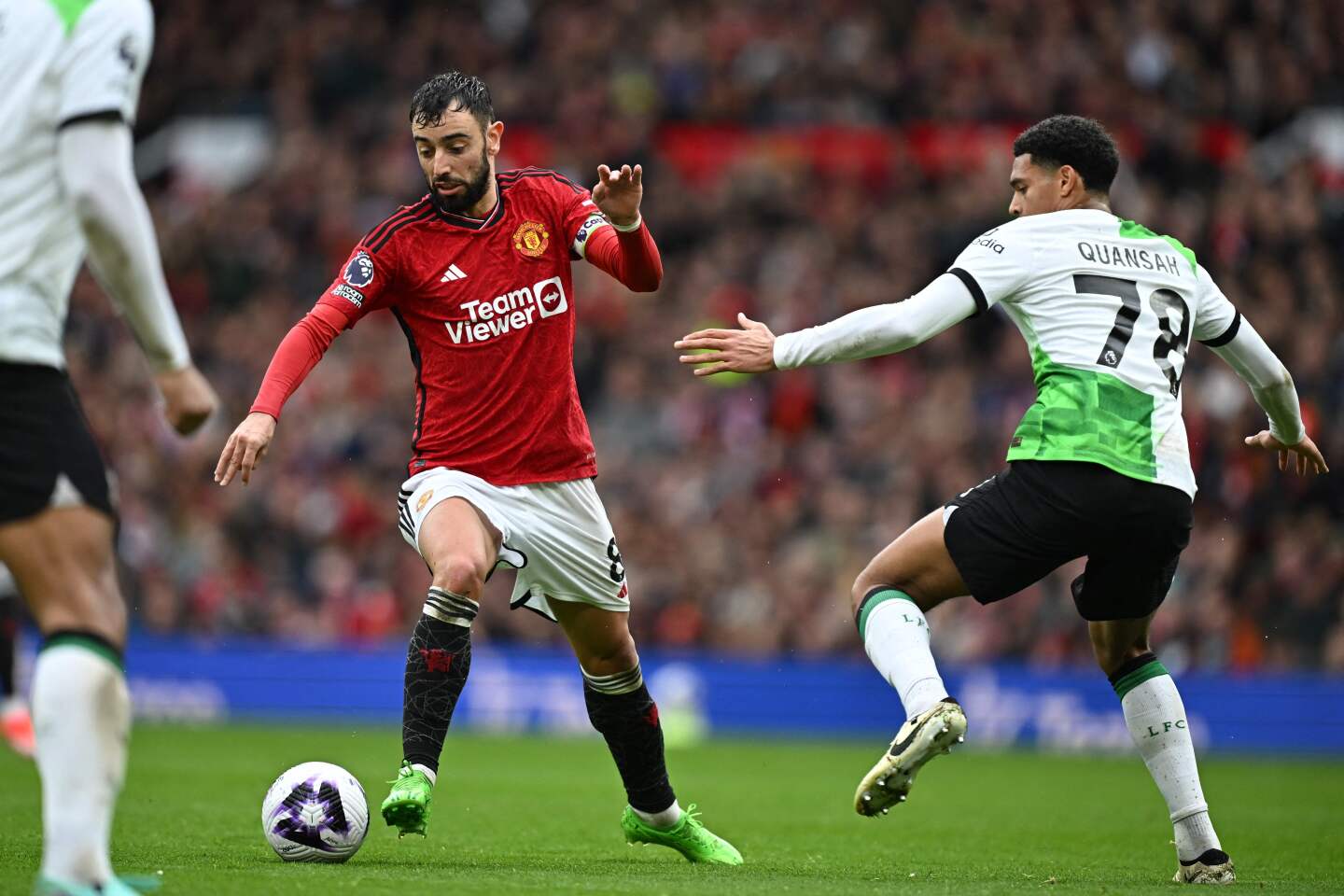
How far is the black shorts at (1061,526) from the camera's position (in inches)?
227

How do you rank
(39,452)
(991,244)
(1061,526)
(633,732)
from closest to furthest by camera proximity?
(39,452) < (1061,526) < (991,244) < (633,732)

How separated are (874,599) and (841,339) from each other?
941mm

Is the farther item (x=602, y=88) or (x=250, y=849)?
(x=602, y=88)

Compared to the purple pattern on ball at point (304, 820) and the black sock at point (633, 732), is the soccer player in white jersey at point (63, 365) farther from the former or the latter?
the black sock at point (633, 732)

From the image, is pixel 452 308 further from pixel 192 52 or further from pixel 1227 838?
pixel 192 52

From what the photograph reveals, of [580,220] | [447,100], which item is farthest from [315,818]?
[447,100]

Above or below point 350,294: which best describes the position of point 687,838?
below

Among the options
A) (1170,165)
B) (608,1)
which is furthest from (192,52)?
(1170,165)

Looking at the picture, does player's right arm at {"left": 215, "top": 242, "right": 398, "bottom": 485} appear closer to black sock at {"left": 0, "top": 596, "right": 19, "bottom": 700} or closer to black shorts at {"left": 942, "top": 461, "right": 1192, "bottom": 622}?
black shorts at {"left": 942, "top": 461, "right": 1192, "bottom": 622}

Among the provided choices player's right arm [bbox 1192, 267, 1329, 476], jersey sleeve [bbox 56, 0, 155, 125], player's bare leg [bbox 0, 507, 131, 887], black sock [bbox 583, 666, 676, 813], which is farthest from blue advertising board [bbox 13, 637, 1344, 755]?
jersey sleeve [bbox 56, 0, 155, 125]

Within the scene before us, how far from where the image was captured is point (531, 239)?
6.90 meters

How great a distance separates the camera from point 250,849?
6621 millimetres

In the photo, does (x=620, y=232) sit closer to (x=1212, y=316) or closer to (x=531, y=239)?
(x=531, y=239)

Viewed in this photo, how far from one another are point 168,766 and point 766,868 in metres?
6.42
